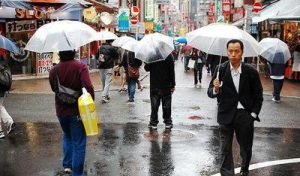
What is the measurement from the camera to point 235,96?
5797 millimetres

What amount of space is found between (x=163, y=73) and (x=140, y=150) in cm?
214

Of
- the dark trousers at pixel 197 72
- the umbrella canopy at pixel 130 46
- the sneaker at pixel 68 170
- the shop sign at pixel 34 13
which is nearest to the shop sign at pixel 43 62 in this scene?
the shop sign at pixel 34 13

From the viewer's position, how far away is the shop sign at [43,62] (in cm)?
2256

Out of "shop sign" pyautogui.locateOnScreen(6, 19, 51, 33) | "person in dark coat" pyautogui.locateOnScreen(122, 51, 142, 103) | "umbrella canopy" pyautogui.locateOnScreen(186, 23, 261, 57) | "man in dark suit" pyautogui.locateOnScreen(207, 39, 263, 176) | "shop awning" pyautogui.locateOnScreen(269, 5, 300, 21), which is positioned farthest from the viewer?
"shop sign" pyautogui.locateOnScreen(6, 19, 51, 33)

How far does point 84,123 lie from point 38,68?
17333mm

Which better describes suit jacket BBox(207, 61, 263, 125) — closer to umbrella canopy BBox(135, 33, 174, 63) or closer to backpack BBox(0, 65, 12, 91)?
umbrella canopy BBox(135, 33, 174, 63)

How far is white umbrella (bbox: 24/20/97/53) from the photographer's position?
247 inches

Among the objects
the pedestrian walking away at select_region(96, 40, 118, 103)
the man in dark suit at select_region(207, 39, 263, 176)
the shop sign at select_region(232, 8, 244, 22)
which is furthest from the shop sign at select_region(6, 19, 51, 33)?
the shop sign at select_region(232, 8, 244, 22)

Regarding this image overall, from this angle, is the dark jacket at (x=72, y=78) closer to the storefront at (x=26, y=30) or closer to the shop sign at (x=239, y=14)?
the storefront at (x=26, y=30)

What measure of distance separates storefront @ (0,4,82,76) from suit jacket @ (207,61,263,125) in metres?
15.9

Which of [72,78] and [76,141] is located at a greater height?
[72,78]

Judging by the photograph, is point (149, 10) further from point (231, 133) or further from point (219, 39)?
point (231, 133)

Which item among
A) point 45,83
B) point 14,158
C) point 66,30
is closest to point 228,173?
point 66,30

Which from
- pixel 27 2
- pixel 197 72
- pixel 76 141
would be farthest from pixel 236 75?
pixel 27 2
